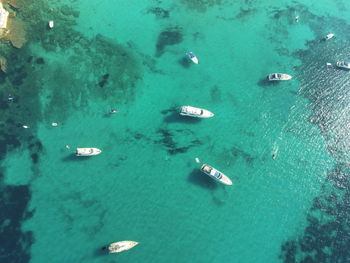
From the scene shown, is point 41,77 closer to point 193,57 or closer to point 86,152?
point 86,152

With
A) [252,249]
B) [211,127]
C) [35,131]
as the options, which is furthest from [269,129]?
[35,131]

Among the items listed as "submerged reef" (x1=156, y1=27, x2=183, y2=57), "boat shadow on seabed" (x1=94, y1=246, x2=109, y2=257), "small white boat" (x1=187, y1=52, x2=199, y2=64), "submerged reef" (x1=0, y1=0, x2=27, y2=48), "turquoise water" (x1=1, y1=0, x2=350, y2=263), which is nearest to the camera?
"boat shadow on seabed" (x1=94, y1=246, x2=109, y2=257)

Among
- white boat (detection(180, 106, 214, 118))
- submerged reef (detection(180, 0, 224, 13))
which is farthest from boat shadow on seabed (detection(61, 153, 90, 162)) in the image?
submerged reef (detection(180, 0, 224, 13))

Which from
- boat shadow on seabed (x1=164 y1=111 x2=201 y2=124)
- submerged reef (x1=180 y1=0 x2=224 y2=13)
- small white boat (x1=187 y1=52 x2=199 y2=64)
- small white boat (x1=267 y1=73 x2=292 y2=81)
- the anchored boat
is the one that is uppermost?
submerged reef (x1=180 y1=0 x2=224 y2=13)

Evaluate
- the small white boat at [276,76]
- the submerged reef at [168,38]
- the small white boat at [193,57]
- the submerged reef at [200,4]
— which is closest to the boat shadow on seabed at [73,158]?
the submerged reef at [168,38]

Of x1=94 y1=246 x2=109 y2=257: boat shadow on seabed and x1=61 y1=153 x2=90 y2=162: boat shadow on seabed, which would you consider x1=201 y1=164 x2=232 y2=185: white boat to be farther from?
x1=61 y1=153 x2=90 y2=162: boat shadow on seabed

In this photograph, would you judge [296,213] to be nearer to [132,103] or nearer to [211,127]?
[211,127]
